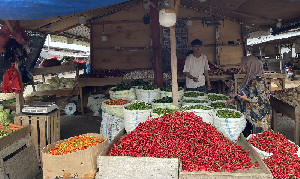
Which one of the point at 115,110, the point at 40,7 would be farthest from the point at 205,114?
the point at 40,7

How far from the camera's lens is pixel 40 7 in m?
3.20

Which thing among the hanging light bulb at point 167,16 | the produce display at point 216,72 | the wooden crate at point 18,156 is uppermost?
the hanging light bulb at point 167,16

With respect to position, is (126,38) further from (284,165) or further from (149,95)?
(284,165)

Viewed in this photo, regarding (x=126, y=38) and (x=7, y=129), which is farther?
(x=126, y=38)

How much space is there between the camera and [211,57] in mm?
10273

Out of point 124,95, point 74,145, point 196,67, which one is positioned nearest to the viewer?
point 74,145

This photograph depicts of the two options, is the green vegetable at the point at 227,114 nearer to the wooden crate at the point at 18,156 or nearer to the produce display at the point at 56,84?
the wooden crate at the point at 18,156

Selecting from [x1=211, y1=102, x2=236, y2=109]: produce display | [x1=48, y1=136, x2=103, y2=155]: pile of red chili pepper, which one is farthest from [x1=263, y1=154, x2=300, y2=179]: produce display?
[x1=48, y1=136, x2=103, y2=155]: pile of red chili pepper

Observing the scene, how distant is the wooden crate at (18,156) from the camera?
376 cm

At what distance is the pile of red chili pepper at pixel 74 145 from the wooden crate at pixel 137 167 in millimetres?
721

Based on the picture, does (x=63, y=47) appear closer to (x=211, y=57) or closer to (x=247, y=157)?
(x=211, y=57)

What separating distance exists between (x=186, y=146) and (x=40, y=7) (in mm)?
2784

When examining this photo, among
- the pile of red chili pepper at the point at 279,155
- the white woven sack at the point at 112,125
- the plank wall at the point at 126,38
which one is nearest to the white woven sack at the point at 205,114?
the pile of red chili pepper at the point at 279,155

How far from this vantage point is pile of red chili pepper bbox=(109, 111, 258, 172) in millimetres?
2643
